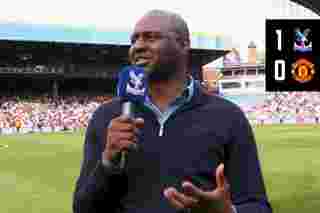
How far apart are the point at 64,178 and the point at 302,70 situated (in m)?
8.10

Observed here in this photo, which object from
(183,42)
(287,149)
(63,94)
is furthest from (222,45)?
(183,42)

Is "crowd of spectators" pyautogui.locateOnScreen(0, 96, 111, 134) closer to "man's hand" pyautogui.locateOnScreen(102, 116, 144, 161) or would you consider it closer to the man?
the man

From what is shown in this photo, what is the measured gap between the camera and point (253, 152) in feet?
6.81

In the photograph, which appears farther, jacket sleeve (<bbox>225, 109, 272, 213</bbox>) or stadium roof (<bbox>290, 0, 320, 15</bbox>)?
stadium roof (<bbox>290, 0, 320, 15</bbox>)

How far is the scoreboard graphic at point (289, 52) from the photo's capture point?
7.34 m

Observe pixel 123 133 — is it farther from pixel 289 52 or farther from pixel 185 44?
pixel 289 52

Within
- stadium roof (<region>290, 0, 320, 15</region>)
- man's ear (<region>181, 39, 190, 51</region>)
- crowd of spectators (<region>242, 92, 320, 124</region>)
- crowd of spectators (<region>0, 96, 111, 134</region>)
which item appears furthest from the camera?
crowd of spectators (<region>242, 92, 320, 124</region>)

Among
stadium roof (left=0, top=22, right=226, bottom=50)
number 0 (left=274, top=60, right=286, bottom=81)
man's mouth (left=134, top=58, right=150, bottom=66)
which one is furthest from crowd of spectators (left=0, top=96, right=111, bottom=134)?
man's mouth (left=134, top=58, right=150, bottom=66)

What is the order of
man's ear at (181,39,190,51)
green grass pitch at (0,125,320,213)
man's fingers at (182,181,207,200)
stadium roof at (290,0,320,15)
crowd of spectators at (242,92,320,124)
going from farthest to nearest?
1. crowd of spectators at (242,92,320,124)
2. green grass pitch at (0,125,320,213)
3. stadium roof at (290,0,320,15)
4. man's ear at (181,39,190,51)
5. man's fingers at (182,181,207,200)

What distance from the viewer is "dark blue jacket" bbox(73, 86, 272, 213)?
1.99 metres

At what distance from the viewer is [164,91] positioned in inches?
83.6

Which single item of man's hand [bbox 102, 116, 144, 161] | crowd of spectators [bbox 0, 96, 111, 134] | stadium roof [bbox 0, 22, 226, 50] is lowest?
crowd of spectators [bbox 0, 96, 111, 134]

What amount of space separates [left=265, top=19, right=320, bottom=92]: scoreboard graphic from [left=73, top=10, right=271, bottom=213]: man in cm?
537

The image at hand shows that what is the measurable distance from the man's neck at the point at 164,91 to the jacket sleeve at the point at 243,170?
245 mm
